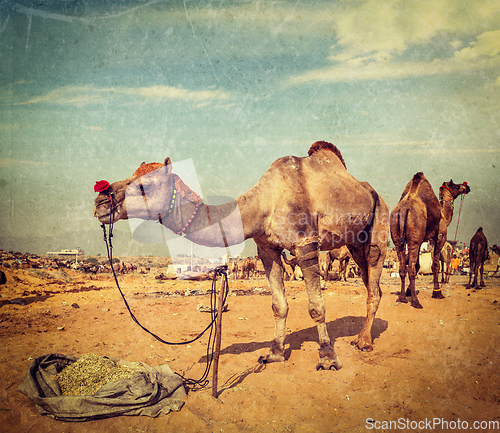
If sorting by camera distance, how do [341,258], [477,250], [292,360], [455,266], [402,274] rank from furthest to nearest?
[455,266]
[341,258]
[477,250]
[402,274]
[292,360]

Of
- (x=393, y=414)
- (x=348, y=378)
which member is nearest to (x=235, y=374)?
(x=348, y=378)

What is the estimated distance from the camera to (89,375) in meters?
4.43

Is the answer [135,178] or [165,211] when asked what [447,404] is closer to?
[165,211]

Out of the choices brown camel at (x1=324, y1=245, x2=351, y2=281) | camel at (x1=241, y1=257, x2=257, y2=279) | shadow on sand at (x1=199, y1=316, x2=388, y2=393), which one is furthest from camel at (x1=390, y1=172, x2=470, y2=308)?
camel at (x1=241, y1=257, x2=257, y2=279)

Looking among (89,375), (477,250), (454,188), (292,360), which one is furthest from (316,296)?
(477,250)

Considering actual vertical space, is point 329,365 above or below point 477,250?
below

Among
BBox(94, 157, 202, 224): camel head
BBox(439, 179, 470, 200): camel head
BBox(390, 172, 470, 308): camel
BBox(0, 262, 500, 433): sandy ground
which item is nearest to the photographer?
BBox(0, 262, 500, 433): sandy ground

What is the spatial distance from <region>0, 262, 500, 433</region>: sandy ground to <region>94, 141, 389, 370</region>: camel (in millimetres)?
631

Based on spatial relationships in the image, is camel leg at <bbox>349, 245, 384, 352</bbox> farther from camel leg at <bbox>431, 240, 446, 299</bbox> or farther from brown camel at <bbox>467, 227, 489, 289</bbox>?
brown camel at <bbox>467, 227, 489, 289</bbox>

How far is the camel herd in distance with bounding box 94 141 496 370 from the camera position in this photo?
429 centimetres

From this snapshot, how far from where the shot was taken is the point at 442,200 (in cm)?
1192

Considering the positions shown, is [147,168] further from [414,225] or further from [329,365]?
[414,225]

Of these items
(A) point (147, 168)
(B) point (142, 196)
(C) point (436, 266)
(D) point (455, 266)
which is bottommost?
(D) point (455, 266)

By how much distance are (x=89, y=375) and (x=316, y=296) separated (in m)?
3.30
